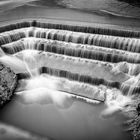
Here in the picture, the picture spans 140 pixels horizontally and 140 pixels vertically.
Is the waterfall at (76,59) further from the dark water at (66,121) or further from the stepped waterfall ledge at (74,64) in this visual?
the dark water at (66,121)

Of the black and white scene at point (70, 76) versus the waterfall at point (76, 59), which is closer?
the black and white scene at point (70, 76)

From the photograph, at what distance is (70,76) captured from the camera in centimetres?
1119

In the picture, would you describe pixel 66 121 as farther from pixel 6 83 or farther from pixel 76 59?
pixel 76 59

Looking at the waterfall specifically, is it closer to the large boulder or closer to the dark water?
the large boulder

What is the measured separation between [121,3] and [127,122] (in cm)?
1119

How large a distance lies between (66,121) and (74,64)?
3.48 metres

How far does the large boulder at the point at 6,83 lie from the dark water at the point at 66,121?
1.22ft

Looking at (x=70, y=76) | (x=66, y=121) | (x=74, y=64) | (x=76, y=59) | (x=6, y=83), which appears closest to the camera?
(x=66, y=121)

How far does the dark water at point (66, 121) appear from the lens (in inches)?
343

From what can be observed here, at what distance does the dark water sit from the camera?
8.72 metres

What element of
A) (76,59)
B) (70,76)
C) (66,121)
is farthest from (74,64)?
(66,121)

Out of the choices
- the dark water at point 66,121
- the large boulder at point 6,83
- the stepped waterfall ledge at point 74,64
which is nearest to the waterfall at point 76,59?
the stepped waterfall ledge at point 74,64

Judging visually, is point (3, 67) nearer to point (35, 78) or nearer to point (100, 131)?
point (35, 78)

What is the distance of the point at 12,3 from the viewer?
725 inches
